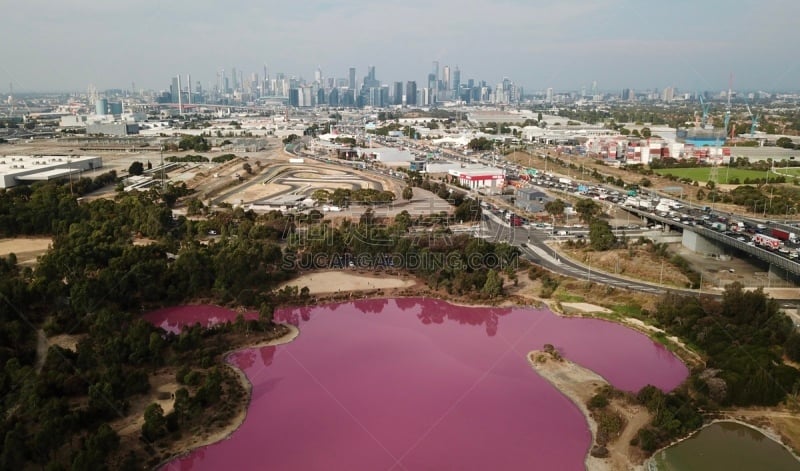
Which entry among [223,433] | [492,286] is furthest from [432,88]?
[223,433]

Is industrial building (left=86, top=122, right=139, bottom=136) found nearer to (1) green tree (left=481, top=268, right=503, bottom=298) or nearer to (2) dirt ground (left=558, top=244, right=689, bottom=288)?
(2) dirt ground (left=558, top=244, right=689, bottom=288)

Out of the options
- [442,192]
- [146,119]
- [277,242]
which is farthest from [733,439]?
[146,119]

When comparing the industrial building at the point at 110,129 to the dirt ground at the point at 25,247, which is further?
the industrial building at the point at 110,129

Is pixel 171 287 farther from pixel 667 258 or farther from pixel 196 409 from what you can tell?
pixel 667 258

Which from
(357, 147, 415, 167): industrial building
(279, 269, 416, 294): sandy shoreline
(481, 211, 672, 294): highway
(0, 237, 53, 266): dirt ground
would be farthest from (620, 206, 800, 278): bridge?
(0, 237, 53, 266): dirt ground

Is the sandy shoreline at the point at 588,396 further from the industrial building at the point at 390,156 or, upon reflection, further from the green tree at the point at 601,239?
the industrial building at the point at 390,156

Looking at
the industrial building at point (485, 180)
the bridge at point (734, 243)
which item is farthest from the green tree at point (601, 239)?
the industrial building at point (485, 180)

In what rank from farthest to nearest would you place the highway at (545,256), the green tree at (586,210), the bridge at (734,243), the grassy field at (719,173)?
the grassy field at (719,173), the green tree at (586,210), the highway at (545,256), the bridge at (734,243)
